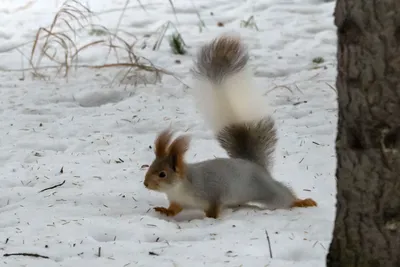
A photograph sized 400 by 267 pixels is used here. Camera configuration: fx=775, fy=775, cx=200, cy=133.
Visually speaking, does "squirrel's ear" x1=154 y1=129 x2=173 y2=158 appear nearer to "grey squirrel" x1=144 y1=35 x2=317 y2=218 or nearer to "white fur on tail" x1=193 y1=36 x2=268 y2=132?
"grey squirrel" x1=144 y1=35 x2=317 y2=218

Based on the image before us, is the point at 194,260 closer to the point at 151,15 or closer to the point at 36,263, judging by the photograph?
the point at 36,263

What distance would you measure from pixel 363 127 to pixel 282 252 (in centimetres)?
68

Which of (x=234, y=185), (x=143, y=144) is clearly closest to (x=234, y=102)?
(x=234, y=185)

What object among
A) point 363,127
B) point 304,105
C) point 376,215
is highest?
point 363,127

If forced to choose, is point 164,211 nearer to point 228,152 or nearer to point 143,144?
point 228,152

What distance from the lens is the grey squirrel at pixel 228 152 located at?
2.58 meters

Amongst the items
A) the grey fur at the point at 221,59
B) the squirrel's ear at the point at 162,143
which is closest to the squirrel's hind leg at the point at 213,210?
the squirrel's ear at the point at 162,143

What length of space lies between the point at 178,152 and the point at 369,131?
1056 mm

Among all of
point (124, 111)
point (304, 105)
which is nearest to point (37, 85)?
point (124, 111)

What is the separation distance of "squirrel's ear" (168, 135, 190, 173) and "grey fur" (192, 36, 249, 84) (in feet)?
1.19

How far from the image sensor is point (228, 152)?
2955 millimetres

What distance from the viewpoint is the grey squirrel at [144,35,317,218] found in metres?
2.58

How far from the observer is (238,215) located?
2.63m

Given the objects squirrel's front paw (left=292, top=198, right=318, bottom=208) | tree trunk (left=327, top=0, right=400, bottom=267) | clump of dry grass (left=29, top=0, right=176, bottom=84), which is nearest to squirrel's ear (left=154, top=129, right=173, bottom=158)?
squirrel's front paw (left=292, top=198, right=318, bottom=208)
